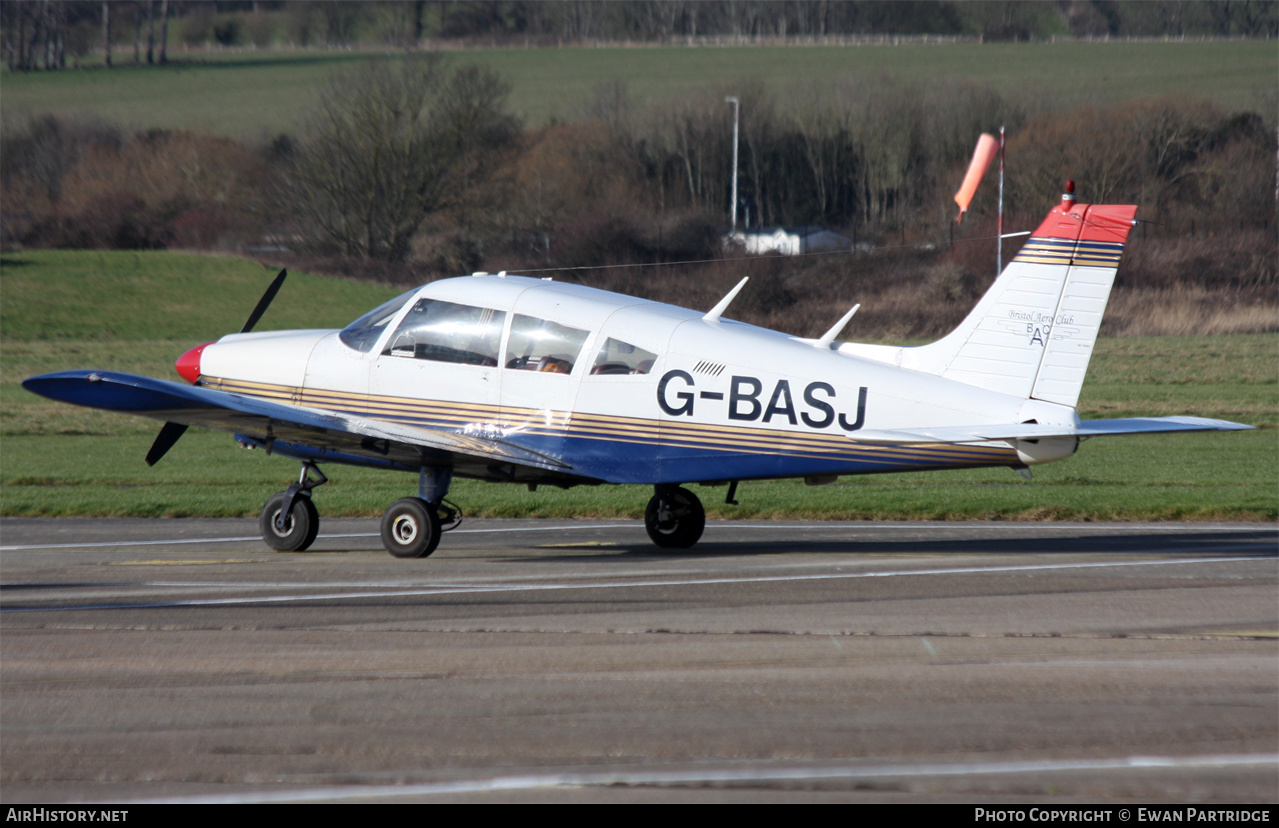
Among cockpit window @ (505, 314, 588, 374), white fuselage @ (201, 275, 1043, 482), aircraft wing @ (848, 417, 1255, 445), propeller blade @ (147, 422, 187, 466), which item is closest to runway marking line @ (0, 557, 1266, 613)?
white fuselage @ (201, 275, 1043, 482)

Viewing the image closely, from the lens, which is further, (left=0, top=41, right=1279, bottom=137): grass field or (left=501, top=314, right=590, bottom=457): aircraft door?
(left=0, top=41, right=1279, bottom=137): grass field

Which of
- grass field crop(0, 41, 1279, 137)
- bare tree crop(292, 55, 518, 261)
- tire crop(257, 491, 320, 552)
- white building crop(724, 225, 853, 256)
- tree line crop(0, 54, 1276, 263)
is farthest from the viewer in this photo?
grass field crop(0, 41, 1279, 137)

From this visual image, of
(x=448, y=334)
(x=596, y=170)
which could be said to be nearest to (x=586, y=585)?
(x=448, y=334)

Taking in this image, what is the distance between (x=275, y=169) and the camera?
206ft

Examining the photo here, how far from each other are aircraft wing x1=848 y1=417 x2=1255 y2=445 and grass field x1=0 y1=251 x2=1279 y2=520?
416 centimetres

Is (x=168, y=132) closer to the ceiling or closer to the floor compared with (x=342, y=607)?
closer to the ceiling

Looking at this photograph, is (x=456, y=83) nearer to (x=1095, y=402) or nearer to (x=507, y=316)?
(x=1095, y=402)

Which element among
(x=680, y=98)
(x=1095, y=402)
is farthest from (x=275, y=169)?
(x=1095, y=402)

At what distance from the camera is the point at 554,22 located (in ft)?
325

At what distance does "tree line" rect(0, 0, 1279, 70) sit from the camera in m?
81.2

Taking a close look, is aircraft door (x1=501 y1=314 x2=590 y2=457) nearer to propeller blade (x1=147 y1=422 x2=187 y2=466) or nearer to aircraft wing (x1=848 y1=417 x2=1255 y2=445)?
aircraft wing (x1=848 y1=417 x2=1255 y2=445)

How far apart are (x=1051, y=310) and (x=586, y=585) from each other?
491cm

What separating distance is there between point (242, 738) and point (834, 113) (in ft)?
205

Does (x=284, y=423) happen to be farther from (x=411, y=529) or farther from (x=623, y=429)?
(x=623, y=429)
